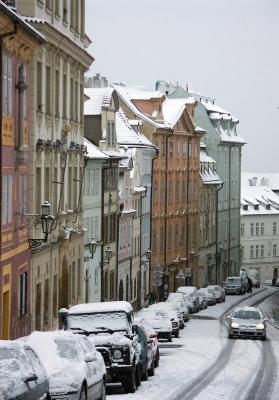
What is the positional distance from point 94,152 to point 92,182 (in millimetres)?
1547

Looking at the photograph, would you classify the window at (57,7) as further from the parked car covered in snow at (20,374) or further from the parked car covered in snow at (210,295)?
the parked car covered in snow at (210,295)

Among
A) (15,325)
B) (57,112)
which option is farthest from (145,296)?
(15,325)

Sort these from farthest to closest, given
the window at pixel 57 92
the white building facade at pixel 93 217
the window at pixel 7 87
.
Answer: the white building facade at pixel 93 217 < the window at pixel 57 92 < the window at pixel 7 87

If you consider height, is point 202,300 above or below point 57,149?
below

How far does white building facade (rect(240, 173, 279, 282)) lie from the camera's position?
445 ft

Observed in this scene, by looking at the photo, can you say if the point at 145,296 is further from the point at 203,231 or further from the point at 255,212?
the point at 255,212

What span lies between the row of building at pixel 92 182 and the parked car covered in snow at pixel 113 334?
5.96 m

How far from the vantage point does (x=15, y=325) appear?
124ft

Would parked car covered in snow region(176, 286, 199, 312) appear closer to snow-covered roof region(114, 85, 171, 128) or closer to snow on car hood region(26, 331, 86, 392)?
snow-covered roof region(114, 85, 171, 128)

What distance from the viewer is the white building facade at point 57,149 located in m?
41.7

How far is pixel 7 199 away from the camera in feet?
120

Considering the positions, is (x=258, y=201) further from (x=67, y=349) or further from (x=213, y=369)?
(x=67, y=349)

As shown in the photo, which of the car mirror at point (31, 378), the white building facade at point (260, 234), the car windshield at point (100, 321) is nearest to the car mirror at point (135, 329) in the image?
the car windshield at point (100, 321)

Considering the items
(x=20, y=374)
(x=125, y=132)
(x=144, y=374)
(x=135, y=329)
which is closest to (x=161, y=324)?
(x=144, y=374)
